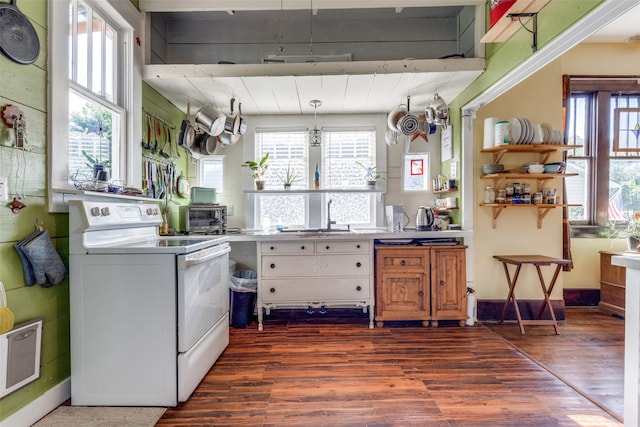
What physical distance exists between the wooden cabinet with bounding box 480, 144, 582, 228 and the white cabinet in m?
1.34

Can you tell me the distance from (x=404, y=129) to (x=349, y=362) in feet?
6.84

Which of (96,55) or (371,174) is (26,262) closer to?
(96,55)

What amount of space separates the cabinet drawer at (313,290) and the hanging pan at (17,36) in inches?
87.9

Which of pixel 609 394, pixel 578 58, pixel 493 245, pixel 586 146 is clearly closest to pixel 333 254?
pixel 493 245

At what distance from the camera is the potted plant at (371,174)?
369 centimetres

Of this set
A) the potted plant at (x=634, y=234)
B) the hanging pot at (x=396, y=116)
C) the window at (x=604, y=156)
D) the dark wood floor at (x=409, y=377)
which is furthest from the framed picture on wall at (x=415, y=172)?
the potted plant at (x=634, y=234)

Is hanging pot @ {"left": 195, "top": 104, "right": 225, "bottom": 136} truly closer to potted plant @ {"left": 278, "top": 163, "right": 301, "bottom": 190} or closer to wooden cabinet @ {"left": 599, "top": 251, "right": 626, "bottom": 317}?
potted plant @ {"left": 278, "top": 163, "right": 301, "bottom": 190}

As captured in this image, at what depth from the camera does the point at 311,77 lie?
2.78m

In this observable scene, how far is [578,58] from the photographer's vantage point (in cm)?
363

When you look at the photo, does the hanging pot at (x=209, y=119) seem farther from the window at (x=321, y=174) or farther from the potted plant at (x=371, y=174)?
the potted plant at (x=371, y=174)

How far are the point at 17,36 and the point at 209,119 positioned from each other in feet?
4.51

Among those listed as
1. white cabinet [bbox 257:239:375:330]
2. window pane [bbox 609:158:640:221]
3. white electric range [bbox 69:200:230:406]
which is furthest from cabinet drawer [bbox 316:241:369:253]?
window pane [bbox 609:158:640:221]

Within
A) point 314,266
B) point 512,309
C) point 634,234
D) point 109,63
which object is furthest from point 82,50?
point 634,234

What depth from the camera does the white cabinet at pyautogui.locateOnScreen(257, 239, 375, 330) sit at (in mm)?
3066
